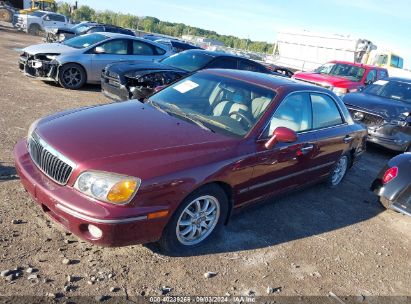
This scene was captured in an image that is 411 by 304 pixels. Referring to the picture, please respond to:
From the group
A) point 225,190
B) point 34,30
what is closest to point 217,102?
point 225,190

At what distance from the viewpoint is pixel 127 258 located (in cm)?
338

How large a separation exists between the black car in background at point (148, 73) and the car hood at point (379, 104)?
314cm

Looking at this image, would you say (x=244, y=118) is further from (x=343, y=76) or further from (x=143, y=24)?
(x=143, y=24)

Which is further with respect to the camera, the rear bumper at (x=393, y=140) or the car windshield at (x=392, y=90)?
the car windshield at (x=392, y=90)

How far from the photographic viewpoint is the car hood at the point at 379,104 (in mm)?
8397

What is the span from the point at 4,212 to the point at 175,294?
6.19 feet

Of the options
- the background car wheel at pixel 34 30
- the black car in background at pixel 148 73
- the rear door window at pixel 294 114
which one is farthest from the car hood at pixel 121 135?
the background car wheel at pixel 34 30

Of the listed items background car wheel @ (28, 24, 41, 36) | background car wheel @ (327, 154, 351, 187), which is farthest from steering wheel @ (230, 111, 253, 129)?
background car wheel @ (28, 24, 41, 36)

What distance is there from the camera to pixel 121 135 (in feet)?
11.6

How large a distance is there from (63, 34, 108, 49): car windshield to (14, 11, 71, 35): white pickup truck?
19.8m

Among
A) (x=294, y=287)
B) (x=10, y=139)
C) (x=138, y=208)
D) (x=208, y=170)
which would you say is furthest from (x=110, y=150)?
(x=10, y=139)

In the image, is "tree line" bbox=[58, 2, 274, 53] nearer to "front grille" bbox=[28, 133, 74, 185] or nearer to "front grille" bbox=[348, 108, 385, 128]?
"front grille" bbox=[348, 108, 385, 128]

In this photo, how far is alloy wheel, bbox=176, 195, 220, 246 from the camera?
3504 mm

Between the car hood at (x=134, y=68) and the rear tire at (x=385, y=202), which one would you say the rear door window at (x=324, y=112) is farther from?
the car hood at (x=134, y=68)
